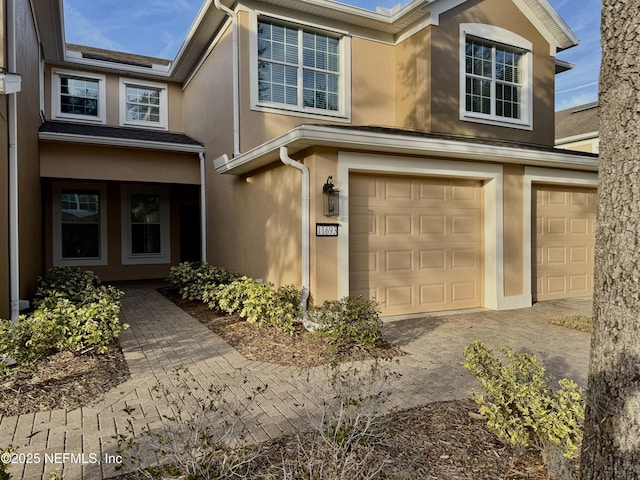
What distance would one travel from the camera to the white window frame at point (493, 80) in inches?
367

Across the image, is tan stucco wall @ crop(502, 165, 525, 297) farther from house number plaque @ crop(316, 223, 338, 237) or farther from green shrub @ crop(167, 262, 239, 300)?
green shrub @ crop(167, 262, 239, 300)

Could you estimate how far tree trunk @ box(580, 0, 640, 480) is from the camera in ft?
6.42

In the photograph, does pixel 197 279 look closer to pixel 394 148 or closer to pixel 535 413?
pixel 394 148

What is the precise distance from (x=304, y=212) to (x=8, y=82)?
3.89 m

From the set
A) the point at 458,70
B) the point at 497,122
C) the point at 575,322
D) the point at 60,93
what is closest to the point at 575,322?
the point at 575,322

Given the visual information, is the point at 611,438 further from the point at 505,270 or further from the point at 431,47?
the point at 431,47

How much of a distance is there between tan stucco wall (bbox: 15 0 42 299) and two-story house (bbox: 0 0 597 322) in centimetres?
28

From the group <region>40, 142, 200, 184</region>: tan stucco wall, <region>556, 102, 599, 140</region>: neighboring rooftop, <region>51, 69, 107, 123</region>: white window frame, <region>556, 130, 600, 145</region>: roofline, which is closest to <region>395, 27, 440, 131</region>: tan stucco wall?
<region>40, 142, 200, 184</region>: tan stucco wall

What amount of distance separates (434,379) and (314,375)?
1219 millimetres

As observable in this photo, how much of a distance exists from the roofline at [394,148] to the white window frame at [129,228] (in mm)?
5228

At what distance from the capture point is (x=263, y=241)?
7.84m

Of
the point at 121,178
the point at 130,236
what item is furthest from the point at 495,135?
the point at 130,236

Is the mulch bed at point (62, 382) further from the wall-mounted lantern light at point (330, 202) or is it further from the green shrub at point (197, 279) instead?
the green shrub at point (197, 279)

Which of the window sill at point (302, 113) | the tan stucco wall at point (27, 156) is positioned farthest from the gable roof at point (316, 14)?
the window sill at point (302, 113)
